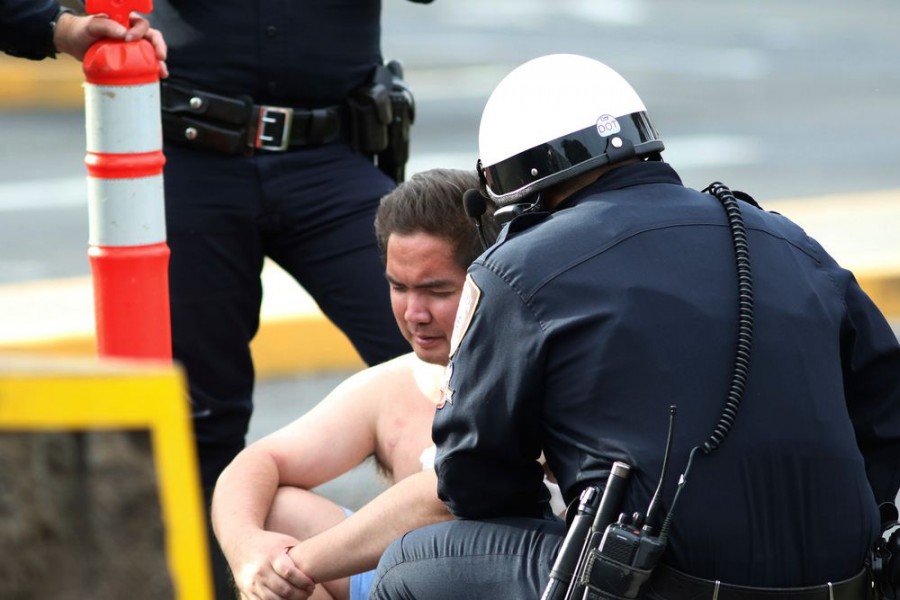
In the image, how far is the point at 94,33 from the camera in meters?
3.54

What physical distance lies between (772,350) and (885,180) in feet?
27.7

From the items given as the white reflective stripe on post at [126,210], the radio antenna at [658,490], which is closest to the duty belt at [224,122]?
the white reflective stripe on post at [126,210]

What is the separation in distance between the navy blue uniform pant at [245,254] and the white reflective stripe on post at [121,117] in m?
0.58

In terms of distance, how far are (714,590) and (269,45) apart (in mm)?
2049

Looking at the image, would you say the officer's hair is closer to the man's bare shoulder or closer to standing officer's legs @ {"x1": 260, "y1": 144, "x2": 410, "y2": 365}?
the man's bare shoulder

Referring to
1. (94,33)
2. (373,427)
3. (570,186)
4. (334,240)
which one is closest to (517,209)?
(570,186)

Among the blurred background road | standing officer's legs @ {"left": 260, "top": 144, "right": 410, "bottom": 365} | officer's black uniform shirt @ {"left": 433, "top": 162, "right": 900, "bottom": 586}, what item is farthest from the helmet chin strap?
the blurred background road

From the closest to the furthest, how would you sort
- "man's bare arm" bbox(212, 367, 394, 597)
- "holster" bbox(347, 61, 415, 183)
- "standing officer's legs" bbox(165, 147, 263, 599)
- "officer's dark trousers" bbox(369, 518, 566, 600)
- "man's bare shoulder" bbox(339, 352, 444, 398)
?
"officer's dark trousers" bbox(369, 518, 566, 600)
"man's bare arm" bbox(212, 367, 394, 597)
"man's bare shoulder" bbox(339, 352, 444, 398)
"standing officer's legs" bbox(165, 147, 263, 599)
"holster" bbox(347, 61, 415, 183)

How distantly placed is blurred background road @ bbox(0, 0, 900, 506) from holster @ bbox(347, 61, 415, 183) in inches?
47.2

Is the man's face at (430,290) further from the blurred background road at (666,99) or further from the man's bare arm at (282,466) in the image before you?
the blurred background road at (666,99)

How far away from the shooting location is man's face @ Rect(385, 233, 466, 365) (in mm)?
3469

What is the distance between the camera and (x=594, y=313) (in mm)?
2725

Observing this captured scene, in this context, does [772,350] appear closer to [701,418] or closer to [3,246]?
[701,418]

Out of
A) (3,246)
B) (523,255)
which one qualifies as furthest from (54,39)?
(3,246)
